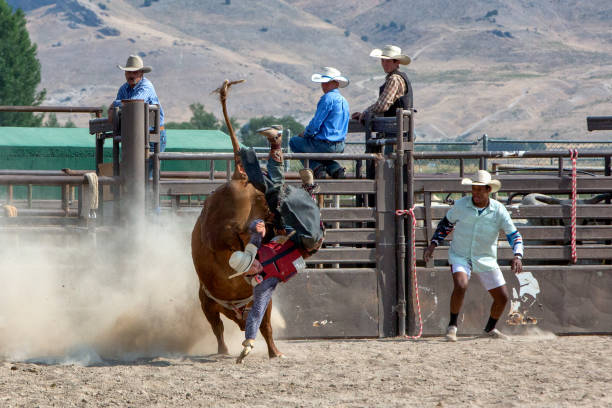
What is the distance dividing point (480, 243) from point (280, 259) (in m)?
2.15

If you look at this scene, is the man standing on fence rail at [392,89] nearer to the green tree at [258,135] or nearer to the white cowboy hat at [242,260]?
the white cowboy hat at [242,260]

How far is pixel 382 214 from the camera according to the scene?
888 centimetres

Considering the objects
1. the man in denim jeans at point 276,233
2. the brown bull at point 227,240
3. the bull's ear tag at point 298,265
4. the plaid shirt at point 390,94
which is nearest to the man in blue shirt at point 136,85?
the plaid shirt at point 390,94

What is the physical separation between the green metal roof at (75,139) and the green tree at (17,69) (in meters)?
30.9

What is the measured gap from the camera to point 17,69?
5600cm

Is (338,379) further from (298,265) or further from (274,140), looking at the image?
(274,140)

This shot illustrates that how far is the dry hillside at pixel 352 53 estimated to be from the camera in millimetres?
113938

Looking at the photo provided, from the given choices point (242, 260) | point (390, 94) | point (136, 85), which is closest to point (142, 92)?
point (136, 85)

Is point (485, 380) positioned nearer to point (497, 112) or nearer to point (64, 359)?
point (64, 359)

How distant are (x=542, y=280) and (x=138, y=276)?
3793 mm

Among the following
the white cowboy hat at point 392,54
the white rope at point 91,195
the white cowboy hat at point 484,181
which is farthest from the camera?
the white cowboy hat at point 392,54

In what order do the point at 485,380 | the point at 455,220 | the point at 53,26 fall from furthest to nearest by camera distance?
the point at 53,26
the point at 455,220
the point at 485,380

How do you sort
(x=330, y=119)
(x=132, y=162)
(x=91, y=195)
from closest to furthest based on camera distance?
(x=91, y=195) → (x=132, y=162) → (x=330, y=119)

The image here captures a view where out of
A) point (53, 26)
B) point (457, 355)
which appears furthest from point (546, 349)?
point (53, 26)
